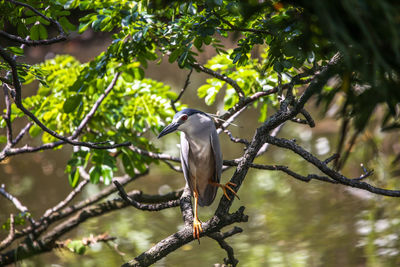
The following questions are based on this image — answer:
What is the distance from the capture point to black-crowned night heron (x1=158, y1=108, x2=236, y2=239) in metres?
2.40

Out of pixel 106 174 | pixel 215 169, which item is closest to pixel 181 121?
pixel 215 169

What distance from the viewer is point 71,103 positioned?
258 centimetres

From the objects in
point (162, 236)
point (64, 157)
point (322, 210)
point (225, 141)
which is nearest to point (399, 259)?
point (322, 210)

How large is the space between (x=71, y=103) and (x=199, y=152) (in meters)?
0.82

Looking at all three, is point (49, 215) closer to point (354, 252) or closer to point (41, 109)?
point (41, 109)

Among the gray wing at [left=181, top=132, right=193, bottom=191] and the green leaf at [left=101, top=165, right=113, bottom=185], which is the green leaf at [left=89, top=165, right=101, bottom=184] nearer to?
the green leaf at [left=101, top=165, right=113, bottom=185]

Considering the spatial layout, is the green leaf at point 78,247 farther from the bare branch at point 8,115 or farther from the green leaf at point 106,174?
the bare branch at point 8,115

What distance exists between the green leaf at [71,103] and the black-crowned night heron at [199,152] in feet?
2.09

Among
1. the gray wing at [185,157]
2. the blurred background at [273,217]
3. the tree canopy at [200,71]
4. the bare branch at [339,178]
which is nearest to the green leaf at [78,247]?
the tree canopy at [200,71]

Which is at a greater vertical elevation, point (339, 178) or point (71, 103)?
point (71, 103)

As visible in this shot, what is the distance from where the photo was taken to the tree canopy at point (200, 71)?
100 centimetres

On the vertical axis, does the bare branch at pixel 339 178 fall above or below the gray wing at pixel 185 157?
below

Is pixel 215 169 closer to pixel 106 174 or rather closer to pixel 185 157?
pixel 185 157

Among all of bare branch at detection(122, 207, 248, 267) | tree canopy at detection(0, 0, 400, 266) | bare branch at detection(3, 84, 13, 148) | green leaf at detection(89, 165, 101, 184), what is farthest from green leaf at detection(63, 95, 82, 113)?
bare branch at detection(122, 207, 248, 267)
